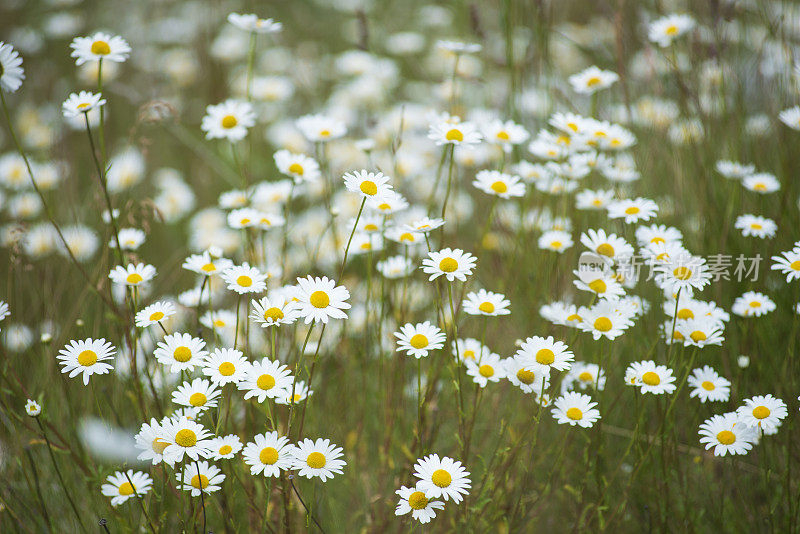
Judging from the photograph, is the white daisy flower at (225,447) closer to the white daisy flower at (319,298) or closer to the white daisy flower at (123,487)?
the white daisy flower at (123,487)

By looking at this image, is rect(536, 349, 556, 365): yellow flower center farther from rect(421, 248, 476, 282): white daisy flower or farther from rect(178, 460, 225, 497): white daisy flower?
rect(178, 460, 225, 497): white daisy flower

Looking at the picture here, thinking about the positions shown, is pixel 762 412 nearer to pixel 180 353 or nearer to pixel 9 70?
pixel 180 353

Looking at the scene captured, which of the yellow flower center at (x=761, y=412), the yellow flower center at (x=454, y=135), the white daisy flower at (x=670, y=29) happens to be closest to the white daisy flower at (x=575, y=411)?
the yellow flower center at (x=761, y=412)

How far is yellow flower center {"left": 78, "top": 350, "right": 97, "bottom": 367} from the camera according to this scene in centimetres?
160

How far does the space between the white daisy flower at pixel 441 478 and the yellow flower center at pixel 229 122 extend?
1373mm

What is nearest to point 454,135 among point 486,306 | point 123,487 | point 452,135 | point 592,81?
point 452,135

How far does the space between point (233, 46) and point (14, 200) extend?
2024 millimetres

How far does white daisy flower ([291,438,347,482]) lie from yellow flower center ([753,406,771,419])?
0.98 m

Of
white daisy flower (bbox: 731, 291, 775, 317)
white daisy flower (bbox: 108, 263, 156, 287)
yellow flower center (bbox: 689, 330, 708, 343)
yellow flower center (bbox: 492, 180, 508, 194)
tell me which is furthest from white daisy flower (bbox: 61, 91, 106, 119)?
white daisy flower (bbox: 731, 291, 775, 317)

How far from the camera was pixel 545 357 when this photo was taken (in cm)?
167

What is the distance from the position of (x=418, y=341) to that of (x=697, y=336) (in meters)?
0.74

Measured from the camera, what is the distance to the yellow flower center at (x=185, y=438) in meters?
1.48

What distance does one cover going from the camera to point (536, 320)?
2.62 meters

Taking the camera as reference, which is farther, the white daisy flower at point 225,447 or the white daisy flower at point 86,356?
the white daisy flower at point 86,356
